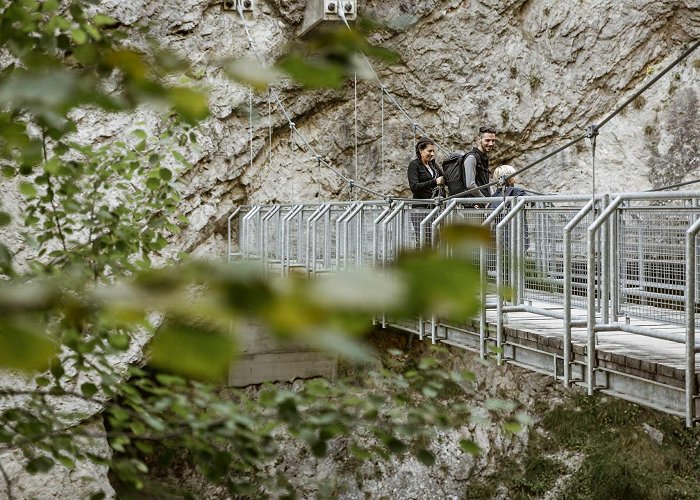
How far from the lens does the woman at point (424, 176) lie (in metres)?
8.74

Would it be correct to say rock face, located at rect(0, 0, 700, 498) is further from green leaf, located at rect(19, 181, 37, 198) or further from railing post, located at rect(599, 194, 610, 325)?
green leaf, located at rect(19, 181, 37, 198)

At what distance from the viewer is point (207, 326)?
2.43 feet

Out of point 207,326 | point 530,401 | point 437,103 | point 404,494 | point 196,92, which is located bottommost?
point 404,494

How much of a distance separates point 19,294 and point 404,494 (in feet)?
39.9

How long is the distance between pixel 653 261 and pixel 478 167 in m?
3.34

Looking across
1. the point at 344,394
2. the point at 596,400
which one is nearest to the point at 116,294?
the point at 344,394

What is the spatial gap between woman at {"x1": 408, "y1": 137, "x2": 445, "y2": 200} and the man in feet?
1.15

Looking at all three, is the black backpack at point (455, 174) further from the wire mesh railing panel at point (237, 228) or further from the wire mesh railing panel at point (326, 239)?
the wire mesh railing panel at point (237, 228)

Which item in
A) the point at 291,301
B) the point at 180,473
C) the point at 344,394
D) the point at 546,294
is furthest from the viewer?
the point at 180,473

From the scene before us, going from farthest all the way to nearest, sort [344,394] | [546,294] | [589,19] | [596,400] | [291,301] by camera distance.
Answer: [589,19] < [596,400] < [546,294] < [344,394] < [291,301]

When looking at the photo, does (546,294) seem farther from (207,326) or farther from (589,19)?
(589,19)

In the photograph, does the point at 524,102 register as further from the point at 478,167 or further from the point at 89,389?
A: the point at 89,389

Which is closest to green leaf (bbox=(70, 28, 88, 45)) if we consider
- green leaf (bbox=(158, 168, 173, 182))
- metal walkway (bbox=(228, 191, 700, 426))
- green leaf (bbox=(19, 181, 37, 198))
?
green leaf (bbox=(19, 181, 37, 198))

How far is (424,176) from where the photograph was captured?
347 inches
